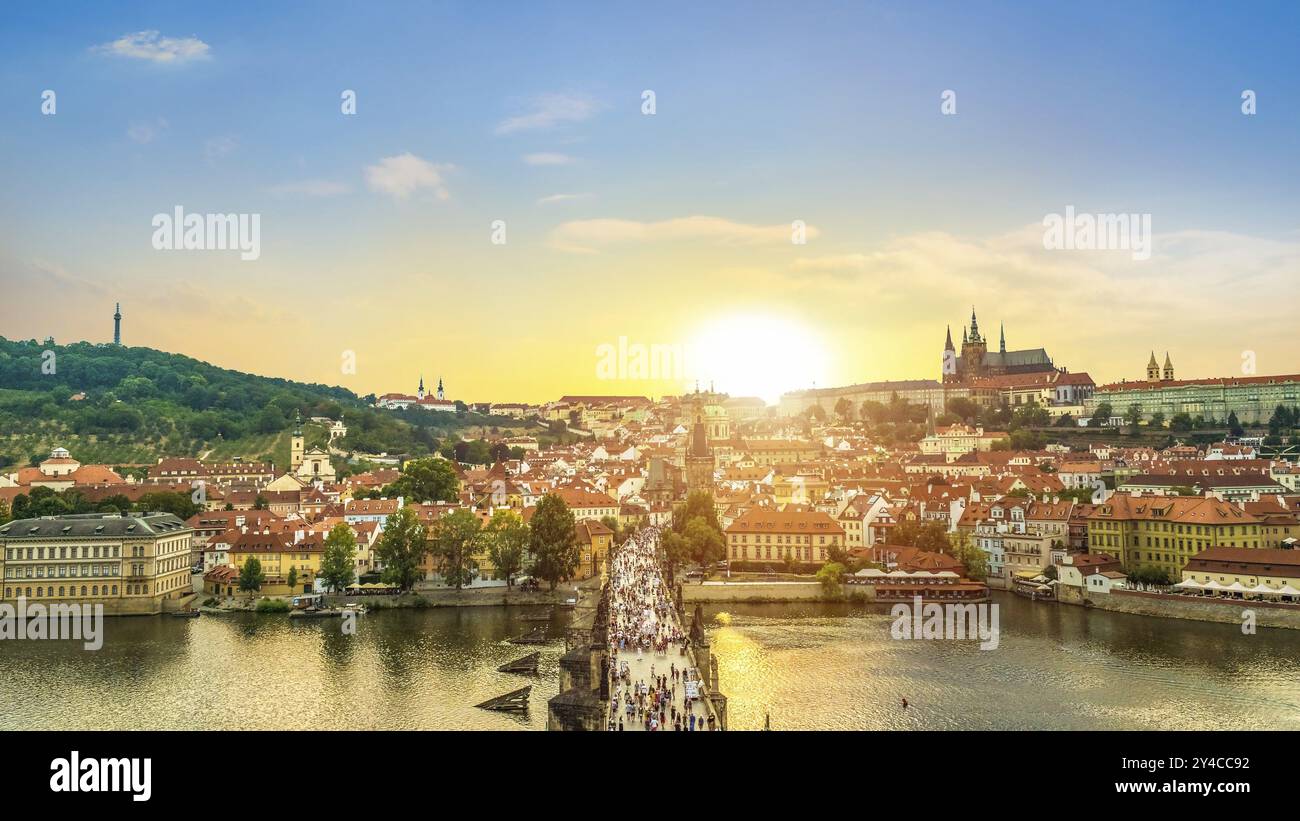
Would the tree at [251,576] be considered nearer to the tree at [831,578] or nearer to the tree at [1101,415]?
the tree at [831,578]

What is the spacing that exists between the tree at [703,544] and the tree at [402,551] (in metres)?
6.45

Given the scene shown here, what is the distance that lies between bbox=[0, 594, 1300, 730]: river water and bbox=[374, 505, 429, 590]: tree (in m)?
2.70

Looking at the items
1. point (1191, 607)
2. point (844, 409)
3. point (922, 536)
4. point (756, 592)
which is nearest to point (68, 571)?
point (756, 592)

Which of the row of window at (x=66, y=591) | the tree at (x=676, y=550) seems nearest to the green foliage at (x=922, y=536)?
the tree at (x=676, y=550)

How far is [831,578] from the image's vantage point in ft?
68.2

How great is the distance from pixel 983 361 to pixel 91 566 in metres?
51.8

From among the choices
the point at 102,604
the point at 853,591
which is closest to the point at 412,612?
the point at 102,604

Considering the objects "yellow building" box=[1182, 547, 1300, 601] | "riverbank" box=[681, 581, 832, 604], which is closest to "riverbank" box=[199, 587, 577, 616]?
"riverbank" box=[681, 581, 832, 604]

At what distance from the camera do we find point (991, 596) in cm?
2084

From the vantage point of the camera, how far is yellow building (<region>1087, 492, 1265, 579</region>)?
19.7 metres

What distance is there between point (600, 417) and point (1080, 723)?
177ft

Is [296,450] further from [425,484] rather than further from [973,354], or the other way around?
[973,354]

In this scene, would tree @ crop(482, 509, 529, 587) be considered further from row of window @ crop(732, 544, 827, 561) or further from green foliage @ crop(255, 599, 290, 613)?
row of window @ crop(732, 544, 827, 561)

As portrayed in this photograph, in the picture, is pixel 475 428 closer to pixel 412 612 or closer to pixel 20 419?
pixel 20 419
